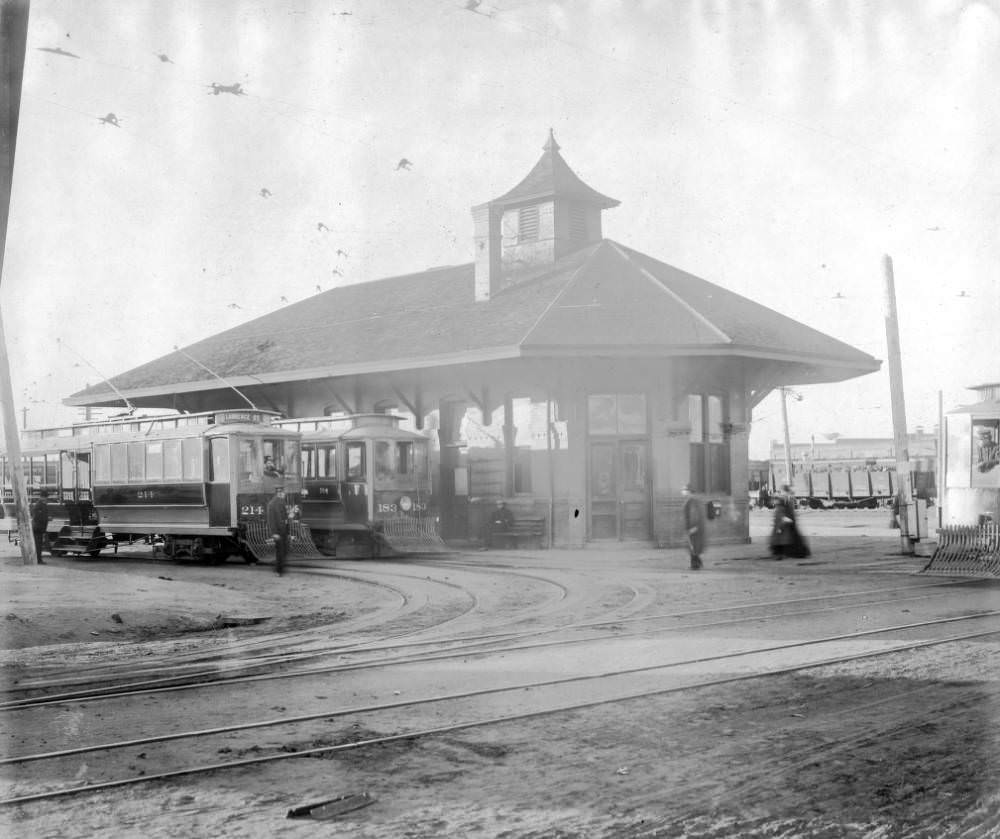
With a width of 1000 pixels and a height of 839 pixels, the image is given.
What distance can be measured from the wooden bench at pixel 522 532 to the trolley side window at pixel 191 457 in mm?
6577

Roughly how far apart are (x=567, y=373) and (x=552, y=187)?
22.6 feet

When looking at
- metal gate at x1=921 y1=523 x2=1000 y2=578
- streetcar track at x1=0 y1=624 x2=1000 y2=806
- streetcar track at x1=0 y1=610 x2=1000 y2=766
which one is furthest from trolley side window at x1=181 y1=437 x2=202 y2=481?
streetcar track at x1=0 y1=624 x2=1000 y2=806

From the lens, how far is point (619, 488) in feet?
78.1

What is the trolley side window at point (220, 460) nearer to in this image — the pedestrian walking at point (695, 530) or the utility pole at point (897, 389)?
the pedestrian walking at point (695, 530)

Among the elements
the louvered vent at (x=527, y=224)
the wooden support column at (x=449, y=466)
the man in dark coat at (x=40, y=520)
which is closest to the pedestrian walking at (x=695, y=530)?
the wooden support column at (x=449, y=466)

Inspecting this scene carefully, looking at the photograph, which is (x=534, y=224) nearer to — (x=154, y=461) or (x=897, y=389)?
(x=897, y=389)

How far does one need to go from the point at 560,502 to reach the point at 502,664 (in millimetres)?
14529

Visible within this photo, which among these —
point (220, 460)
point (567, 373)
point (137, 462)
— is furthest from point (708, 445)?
point (137, 462)

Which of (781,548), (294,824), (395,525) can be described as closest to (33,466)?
(395,525)

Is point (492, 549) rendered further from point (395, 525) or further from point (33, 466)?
point (33, 466)

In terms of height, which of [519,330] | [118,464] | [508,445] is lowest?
[118,464]

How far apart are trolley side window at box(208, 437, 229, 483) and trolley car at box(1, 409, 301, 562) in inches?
0.8

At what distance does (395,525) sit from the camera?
24.0 metres

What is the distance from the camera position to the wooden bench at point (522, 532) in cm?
2403
